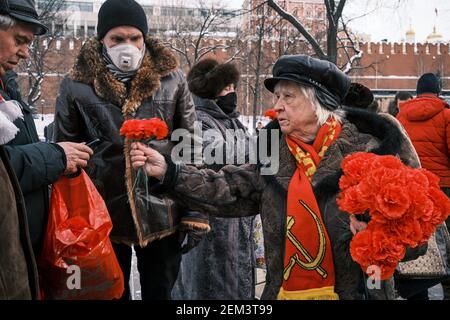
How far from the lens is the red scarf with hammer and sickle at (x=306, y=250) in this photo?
8.04 feet

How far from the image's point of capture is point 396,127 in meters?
2.60

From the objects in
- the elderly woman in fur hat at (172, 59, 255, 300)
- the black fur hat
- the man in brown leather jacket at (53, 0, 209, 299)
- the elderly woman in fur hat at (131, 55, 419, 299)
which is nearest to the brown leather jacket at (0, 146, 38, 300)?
the elderly woman in fur hat at (131, 55, 419, 299)

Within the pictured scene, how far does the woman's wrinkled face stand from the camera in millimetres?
2615

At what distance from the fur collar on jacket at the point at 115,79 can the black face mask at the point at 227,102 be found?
1.27 metres

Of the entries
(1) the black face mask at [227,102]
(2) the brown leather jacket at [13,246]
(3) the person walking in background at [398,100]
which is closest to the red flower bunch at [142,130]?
(2) the brown leather jacket at [13,246]

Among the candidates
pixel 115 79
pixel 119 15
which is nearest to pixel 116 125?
pixel 115 79

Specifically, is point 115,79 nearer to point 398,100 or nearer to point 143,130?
point 143,130

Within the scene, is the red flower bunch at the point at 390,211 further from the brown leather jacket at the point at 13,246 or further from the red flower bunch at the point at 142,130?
the brown leather jacket at the point at 13,246

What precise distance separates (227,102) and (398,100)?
553 cm

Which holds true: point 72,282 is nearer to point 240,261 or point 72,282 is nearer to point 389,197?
point 389,197

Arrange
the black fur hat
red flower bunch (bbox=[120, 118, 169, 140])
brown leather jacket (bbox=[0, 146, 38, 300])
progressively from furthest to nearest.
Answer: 1. the black fur hat
2. red flower bunch (bbox=[120, 118, 169, 140])
3. brown leather jacket (bbox=[0, 146, 38, 300])

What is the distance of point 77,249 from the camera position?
98.4 inches

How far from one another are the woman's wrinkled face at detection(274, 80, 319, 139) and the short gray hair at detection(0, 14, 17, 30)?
4.38 feet

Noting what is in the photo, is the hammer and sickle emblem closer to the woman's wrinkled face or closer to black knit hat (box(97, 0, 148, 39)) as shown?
the woman's wrinkled face
